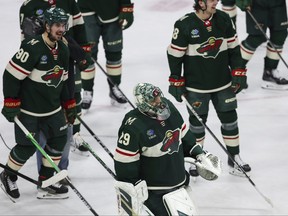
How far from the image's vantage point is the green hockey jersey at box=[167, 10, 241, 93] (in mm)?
6395

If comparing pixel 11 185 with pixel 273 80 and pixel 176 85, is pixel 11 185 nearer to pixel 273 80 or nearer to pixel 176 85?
pixel 176 85

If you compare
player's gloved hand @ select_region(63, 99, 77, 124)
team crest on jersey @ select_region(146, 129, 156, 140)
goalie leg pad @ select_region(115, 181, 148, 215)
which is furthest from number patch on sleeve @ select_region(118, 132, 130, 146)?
player's gloved hand @ select_region(63, 99, 77, 124)

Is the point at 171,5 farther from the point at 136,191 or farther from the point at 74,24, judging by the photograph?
the point at 136,191

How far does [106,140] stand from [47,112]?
4.44 feet

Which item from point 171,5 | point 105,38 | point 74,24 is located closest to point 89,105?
point 105,38

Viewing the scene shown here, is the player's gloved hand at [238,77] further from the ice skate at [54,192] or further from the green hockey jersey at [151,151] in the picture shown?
the ice skate at [54,192]

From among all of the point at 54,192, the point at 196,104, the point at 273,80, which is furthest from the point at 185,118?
the point at 54,192

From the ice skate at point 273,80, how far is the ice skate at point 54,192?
2.63 m

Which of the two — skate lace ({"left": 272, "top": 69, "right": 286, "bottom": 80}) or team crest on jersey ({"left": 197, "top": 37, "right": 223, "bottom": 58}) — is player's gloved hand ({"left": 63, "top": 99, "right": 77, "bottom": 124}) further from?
skate lace ({"left": 272, "top": 69, "right": 286, "bottom": 80})

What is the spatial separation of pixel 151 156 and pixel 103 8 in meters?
2.79

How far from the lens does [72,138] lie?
741 cm

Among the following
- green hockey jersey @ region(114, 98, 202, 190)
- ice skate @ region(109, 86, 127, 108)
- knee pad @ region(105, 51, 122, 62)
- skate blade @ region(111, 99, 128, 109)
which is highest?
green hockey jersey @ region(114, 98, 202, 190)

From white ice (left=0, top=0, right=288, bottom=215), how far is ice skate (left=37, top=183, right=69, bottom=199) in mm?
45

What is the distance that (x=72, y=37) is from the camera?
7.05 m
